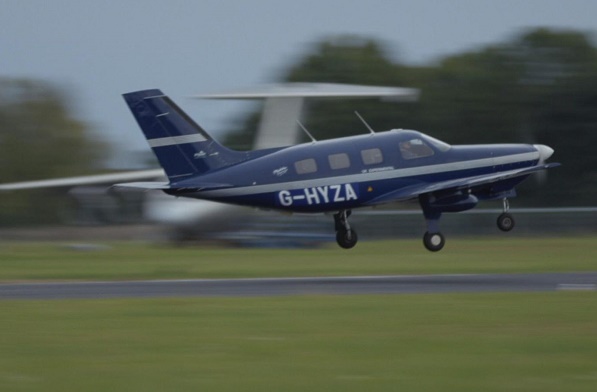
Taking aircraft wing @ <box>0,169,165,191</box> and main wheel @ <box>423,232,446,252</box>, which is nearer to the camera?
main wheel @ <box>423,232,446,252</box>

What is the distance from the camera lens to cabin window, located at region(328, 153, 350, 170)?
25516mm

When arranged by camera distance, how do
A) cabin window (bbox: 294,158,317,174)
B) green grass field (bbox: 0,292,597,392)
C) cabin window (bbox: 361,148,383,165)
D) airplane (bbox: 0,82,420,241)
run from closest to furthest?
1. green grass field (bbox: 0,292,597,392)
2. cabin window (bbox: 294,158,317,174)
3. cabin window (bbox: 361,148,383,165)
4. airplane (bbox: 0,82,420,241)

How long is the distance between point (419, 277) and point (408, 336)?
1074 cm

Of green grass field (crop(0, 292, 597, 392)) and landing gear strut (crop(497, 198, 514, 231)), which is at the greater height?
green grass field (crop(0, 292, 597, 392))

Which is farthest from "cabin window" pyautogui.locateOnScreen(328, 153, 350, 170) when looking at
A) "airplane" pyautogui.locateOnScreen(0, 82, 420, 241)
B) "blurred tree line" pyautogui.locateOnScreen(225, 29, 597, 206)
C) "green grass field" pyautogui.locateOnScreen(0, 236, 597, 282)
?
"blurred tree line" pyautogui.locateOnScreen(225, 29, 597, 206)

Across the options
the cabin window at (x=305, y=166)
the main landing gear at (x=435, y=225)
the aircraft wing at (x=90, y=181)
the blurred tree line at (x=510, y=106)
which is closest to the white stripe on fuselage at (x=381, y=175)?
the cabin window at (x=305, y=166)

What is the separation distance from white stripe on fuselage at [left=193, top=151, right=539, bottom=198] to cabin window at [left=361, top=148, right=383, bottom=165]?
0.92 feet

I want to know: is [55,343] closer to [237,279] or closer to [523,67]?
[237,279]

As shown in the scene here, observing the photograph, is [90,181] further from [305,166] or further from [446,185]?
[446,185]

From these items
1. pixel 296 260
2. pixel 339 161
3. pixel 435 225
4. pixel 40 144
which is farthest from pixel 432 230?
pixel 40 144

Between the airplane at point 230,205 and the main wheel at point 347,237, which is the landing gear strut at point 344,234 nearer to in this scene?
the main wheel at point 347,237

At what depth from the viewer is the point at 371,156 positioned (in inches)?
1015

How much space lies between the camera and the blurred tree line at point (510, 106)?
6694cm

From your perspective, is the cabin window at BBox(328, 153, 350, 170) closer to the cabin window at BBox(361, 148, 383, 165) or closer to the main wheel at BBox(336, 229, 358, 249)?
the cabin window at BBox(361, 148, 383, 165)
